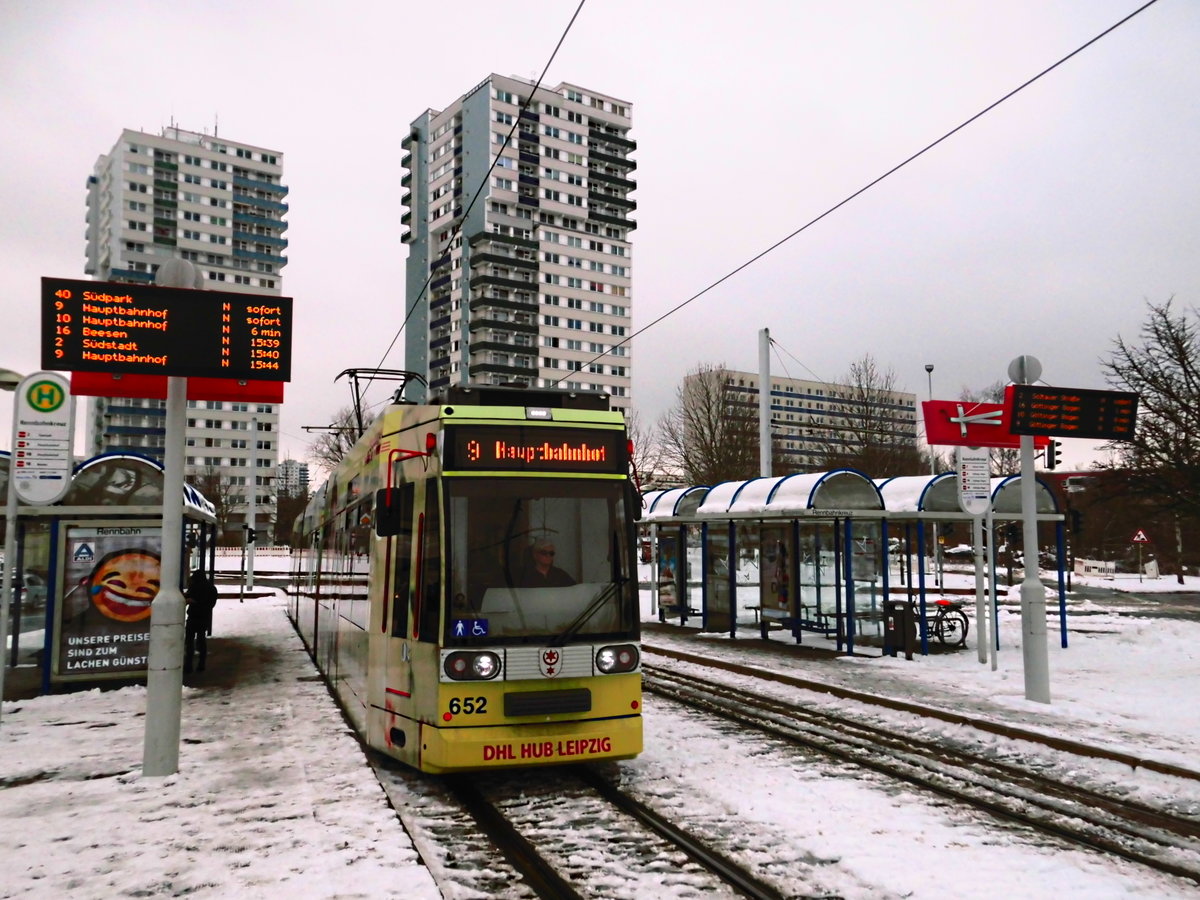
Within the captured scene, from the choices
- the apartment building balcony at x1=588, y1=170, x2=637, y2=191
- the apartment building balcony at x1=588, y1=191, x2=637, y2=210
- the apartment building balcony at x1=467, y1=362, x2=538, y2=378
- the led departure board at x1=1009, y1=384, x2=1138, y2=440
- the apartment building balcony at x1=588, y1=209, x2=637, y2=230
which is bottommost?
the led departure board at x1=1009, y1=384, x2=1138, y2=440

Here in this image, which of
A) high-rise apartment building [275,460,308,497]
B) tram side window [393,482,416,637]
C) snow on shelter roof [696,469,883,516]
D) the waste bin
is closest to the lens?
tram side window [393,482,416,637]

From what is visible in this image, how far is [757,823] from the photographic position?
684 cm

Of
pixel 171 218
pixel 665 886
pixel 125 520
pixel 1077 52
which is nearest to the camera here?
pixel 665 886

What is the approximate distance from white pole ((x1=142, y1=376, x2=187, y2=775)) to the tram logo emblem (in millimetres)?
3289

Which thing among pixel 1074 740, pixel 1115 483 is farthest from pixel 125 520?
pixel 1115 483

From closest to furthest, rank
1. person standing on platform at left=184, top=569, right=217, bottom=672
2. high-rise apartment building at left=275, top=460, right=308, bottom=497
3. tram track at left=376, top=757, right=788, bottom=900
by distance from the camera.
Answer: tram track at left=376, top=757, right=788, bottom=900 < person standing on platform at left=184, top=569, right=217, bottom=672 < high-rise apartment building at left=275, top=460, right=308, bottom=497

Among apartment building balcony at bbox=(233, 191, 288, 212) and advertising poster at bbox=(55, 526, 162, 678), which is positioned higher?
apartment building balcony at bbox=(233, 191, 288, 212)

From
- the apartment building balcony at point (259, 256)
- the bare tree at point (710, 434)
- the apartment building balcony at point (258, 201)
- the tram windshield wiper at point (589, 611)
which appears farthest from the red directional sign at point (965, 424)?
the apartment building balcony at point (258, 201)

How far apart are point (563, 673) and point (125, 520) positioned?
898 cm

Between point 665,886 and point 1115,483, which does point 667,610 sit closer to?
point 1115,483

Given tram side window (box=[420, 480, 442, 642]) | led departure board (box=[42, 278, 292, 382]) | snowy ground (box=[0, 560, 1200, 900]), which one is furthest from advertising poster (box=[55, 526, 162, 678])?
tram side window (box=[420, 480, 442, 642])

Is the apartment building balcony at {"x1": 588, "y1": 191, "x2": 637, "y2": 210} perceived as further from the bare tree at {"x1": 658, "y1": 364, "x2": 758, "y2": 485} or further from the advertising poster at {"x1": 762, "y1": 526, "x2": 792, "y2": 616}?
the advertising poster at {"x1": 762, "y1": 526, "x2": 792, "y2": 616}

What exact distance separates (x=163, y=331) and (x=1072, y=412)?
37.6ft

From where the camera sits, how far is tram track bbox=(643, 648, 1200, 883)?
659cm
